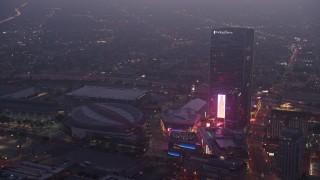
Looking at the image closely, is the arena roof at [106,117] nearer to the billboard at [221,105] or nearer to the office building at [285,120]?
the billboard at [221,105]

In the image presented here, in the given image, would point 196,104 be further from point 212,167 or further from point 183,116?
point 212,167

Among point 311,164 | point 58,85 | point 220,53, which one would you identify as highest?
point 220,53

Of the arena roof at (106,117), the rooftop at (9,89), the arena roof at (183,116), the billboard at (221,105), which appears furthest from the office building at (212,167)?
the rooftop at (9,89)

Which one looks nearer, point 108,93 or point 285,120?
point 285,120

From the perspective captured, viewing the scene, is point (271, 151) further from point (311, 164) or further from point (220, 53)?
point (220, 53)

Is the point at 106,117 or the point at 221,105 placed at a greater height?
the point at 221,105

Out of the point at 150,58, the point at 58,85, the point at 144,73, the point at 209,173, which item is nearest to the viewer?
the point at 209,173

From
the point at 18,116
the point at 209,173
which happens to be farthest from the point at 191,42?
the point at 209,173

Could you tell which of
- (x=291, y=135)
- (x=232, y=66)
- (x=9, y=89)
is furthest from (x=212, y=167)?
(x=9, y=89)
